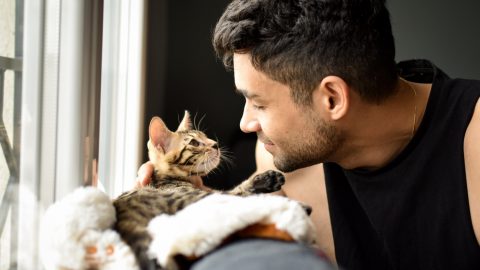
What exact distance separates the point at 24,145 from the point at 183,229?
512 millimetres

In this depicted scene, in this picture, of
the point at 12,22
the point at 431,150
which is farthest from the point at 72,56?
the point at 431,150

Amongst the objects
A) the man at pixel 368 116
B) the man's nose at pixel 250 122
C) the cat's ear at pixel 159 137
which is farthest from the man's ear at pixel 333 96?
the cat's ear at pixel 159 137

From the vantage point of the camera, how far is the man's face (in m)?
0.89

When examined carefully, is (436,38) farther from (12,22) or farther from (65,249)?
(65,249)

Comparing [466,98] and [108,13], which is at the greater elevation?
[108,13]

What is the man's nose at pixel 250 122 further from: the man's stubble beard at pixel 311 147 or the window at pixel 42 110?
the window at pixel 42 110

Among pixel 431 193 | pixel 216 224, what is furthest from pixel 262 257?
pixel 431 193

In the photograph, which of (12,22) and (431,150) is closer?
(12,22)

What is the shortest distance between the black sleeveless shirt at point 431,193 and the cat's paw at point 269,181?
195mm

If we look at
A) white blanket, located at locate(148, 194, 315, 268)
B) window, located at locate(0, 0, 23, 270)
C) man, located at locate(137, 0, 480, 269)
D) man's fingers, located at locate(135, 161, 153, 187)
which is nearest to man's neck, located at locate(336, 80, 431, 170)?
man, located at locate(137, 0, 480, 269)

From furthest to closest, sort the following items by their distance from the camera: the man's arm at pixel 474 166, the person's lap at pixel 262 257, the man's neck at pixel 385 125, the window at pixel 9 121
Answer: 1. the man's neck at pixel 385 125
2. the man's arm at pixel 474 166
3. the window at pixel 9 121
4. the person's lap at pixel 262 257

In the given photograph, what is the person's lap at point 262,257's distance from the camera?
37 cm

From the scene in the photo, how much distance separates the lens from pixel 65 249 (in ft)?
1.39

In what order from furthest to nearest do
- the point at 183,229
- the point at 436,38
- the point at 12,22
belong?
the point at 436,38
the point at 12,22
the point at 183,229
